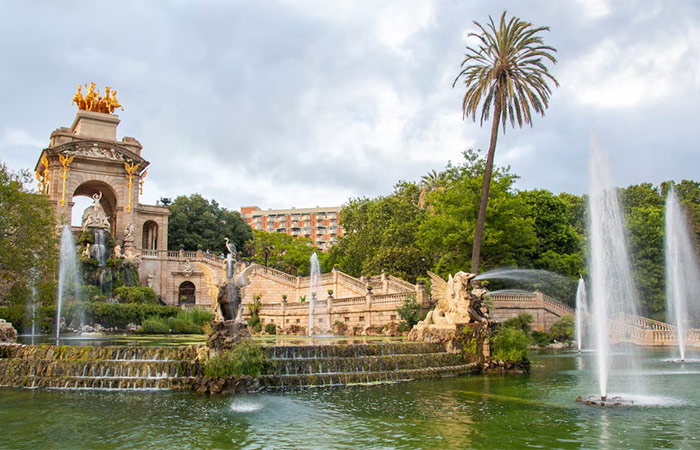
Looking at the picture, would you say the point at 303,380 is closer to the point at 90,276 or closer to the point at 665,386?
the point at 665,386

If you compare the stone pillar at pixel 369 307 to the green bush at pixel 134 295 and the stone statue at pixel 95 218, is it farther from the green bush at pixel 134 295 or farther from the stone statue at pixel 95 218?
the stone statue at pixel 95 218

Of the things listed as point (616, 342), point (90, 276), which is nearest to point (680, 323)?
point (616, 342)

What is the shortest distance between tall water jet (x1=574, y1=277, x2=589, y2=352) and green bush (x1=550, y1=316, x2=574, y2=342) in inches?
13.4

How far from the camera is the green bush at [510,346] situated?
1981 cm

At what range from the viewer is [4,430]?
34.6 ft

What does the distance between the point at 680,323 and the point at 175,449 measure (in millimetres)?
24618

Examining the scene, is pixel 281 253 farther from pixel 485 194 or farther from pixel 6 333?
pixel 6 333

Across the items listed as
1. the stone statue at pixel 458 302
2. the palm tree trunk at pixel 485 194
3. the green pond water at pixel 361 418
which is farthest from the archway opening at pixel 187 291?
the green pond water at pixel 361 418

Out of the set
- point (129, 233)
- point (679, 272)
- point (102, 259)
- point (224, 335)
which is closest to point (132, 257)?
point (102, 259)

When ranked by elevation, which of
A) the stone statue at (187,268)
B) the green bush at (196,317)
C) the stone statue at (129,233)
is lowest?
the green bush at (196,317)

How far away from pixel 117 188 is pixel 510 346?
145ft

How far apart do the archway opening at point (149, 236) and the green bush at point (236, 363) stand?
44.7 meters

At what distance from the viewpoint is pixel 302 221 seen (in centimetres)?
12188

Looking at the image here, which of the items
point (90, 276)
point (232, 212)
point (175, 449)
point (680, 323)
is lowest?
point (175, 449)
